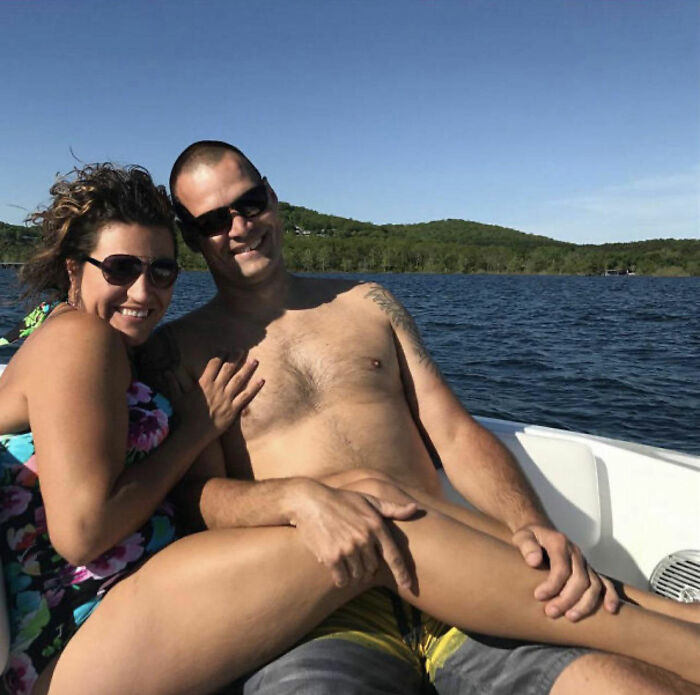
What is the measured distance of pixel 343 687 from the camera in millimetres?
1438

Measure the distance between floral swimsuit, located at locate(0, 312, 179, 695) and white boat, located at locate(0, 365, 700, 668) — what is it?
1463mm

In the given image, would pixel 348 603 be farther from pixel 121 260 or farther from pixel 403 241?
pixel 403 241

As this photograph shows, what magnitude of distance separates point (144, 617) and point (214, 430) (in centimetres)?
63

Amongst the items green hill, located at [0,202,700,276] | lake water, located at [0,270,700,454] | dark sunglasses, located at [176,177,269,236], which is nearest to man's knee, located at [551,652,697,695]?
lake water, located at [0,270,700,454]

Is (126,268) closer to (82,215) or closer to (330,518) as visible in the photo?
(82,215)

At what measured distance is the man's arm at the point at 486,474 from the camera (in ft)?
4.96

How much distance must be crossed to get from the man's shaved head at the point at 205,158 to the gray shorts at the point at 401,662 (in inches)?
64.0

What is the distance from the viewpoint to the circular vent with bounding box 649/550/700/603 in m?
2.27

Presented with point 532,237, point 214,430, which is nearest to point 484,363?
point 214,430

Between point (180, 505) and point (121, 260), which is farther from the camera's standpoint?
point (180, 505)

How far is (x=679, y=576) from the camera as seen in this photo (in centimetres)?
231

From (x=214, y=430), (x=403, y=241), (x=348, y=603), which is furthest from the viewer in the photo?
(x=403, y=241)

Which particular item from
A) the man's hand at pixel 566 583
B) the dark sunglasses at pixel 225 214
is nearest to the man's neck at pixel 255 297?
the dark sunglasses at pixel 225 214

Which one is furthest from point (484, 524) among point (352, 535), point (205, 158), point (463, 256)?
point (463, 256)
